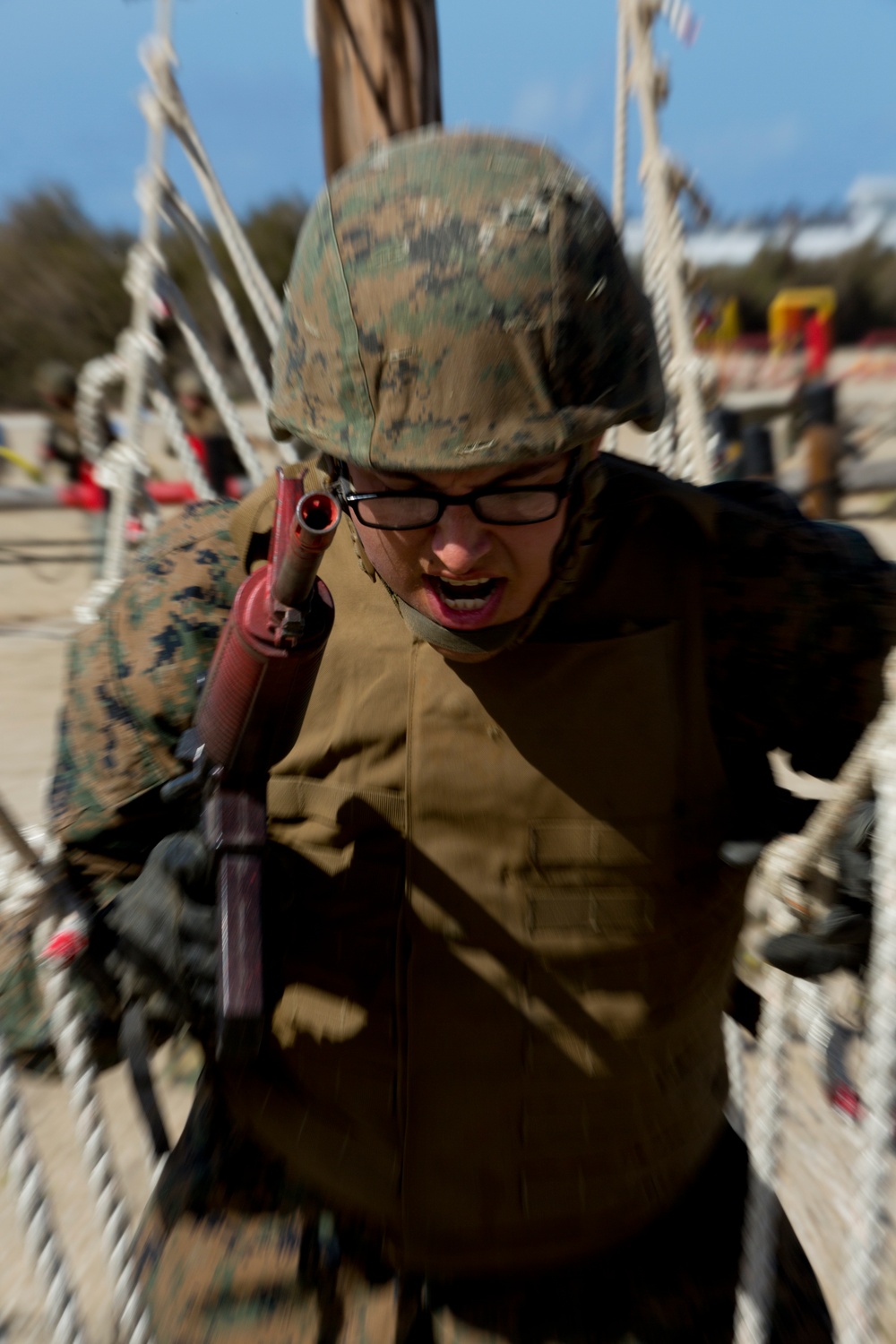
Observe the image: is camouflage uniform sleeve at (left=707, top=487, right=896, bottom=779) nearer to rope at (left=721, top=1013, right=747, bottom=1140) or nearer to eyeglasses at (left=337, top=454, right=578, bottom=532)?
eyeglasses at (left=337, top=454, right=578, bottom=532)

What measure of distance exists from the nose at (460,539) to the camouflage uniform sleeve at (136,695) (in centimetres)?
26

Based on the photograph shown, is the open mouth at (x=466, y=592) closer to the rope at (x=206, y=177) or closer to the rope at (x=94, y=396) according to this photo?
the rope at (x=206, y=177)

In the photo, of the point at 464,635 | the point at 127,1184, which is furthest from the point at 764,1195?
the point at 127,1184

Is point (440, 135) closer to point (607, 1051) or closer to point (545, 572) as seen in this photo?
point (545, 572)

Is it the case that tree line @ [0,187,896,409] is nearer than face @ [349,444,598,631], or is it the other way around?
face @ [349,444,598,631]

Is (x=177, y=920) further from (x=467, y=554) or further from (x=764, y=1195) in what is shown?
(x=764, y=1195)

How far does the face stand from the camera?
110cm

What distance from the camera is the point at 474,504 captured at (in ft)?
3.61

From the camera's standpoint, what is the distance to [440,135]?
1.20 m

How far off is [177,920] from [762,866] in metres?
0.84

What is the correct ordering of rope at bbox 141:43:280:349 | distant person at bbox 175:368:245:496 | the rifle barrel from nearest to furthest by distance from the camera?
the rifle barrel
rope at bbox 141:43:280:349
distant person at bbox 175:368:245:496

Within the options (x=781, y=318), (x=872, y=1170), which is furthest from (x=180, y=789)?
(x=781, y=318)

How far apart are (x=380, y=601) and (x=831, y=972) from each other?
0.64 metres

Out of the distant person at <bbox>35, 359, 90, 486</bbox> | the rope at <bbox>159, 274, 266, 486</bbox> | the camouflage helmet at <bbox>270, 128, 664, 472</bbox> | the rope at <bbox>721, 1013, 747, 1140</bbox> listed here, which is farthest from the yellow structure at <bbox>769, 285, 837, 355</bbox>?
the camouflage helmet at <bbox>270, 128, 664, 472</bbox>
